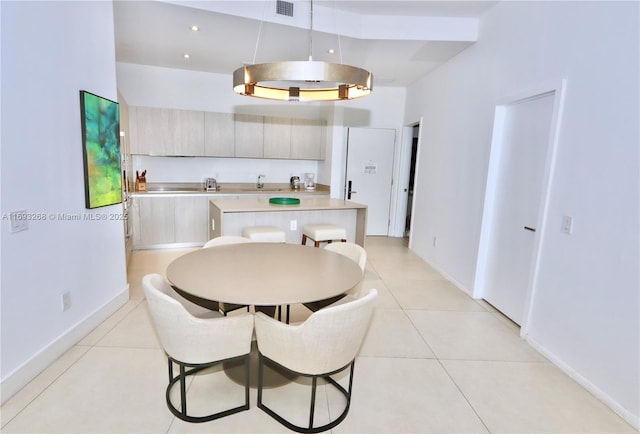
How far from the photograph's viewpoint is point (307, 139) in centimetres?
606

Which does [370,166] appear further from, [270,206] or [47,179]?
[47,179]

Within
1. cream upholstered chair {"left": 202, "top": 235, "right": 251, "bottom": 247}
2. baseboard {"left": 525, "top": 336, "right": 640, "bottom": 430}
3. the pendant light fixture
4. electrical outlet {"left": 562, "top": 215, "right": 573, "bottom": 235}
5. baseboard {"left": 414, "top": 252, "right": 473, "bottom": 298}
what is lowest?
baseboard {"left": 525, "top": 336, "right": 640, "bottom": 430}

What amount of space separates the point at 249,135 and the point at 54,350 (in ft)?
13.3

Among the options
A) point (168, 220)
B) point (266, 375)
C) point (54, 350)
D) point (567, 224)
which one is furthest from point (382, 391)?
point (168, 220)

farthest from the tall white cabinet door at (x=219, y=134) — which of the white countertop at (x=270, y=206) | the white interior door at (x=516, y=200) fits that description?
the white interior door at (x=516, y=200)

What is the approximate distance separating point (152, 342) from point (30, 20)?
226 centimetres

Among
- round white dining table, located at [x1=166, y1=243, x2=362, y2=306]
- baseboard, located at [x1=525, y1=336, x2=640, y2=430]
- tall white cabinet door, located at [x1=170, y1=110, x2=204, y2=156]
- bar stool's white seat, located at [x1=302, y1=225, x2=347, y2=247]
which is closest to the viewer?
round white dining table, located at [x1=166, y1=243, x2=362, y2=306]

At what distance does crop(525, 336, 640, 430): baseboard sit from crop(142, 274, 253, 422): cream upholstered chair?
220cm

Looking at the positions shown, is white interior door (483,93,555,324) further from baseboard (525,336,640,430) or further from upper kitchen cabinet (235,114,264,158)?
upper kitchen cabinet (235,114,264,158)

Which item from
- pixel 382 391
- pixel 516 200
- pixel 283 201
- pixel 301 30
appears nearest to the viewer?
pixel 382 391

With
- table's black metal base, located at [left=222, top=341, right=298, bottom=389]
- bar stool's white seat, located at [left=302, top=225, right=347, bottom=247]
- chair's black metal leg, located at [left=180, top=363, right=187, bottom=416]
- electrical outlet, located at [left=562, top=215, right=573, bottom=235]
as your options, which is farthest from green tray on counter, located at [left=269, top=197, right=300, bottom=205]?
electrical outlet, located at [left=562, top=215, right=573, bottom=235]

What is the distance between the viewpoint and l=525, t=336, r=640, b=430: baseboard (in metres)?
1.99

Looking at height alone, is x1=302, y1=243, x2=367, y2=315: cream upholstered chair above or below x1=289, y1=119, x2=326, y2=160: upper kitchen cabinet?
below

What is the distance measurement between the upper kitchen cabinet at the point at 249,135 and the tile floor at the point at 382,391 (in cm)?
321
